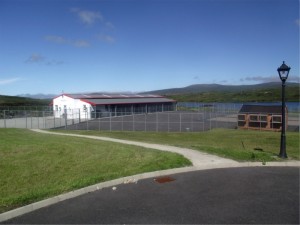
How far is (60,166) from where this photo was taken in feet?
35.0

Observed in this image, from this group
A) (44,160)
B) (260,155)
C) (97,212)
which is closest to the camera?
(97,212)

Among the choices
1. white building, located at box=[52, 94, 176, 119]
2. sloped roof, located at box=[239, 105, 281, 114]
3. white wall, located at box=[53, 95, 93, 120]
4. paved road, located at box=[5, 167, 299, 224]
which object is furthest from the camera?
white building, located at box=[52, 94, 176, 119]

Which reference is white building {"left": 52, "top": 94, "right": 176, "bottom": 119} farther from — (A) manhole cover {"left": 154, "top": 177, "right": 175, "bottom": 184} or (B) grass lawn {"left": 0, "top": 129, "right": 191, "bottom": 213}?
(A) manhole cover {"left": 154, "top": 177, "right": 175, "bottom": 184}

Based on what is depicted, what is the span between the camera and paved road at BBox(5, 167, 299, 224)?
6.29 meters

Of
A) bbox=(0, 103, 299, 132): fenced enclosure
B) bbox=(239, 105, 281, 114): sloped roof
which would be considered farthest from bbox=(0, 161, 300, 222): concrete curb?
bbox=(239, 105, 281, 114): sloped roof

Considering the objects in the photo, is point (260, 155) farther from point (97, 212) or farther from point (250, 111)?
point (250, 111)

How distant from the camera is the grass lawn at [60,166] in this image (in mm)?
7931

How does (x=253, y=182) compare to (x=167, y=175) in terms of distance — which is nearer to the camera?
(x=253, y=182)

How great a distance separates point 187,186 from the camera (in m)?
8.68

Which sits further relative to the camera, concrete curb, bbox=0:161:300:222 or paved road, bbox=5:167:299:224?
concrete curb, bbox=0:161:300:222

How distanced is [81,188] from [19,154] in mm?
4654

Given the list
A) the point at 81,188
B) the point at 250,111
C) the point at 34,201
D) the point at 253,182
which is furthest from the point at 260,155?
the point at 250,111

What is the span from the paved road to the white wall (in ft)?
143

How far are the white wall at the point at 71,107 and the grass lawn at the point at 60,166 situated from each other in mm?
38780
